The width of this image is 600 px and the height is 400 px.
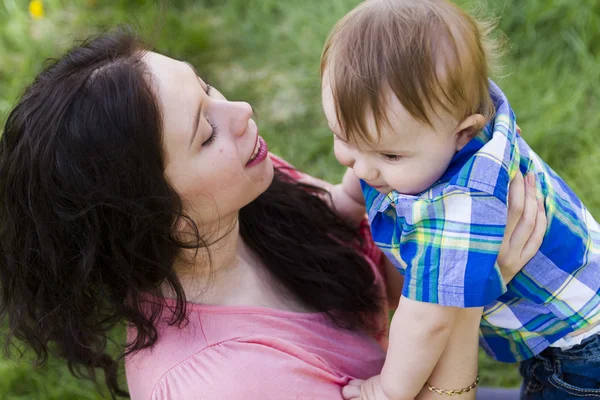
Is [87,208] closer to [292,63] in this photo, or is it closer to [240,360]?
[240,360]

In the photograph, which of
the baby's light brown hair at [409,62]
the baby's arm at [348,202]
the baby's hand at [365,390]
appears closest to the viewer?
the baby's light brown hair at [409,62]

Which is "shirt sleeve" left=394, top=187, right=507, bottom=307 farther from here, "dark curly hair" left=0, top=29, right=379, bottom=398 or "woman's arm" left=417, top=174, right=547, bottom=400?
"dark curly hair" left=0, top=29, right=379, bottom=398

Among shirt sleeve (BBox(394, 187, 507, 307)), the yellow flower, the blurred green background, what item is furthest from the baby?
the yellow flower

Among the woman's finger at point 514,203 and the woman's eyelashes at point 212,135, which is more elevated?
the woman's eyelashes at point 212,135

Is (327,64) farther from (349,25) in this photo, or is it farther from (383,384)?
(383,384)

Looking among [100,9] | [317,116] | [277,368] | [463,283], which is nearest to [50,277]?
[277,368]

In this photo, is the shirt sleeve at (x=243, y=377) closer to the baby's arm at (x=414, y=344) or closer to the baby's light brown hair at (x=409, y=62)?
the baby's arm at (x=414, y=344)

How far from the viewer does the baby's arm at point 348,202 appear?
179 cm

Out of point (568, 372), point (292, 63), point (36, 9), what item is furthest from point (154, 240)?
point (36, 9)

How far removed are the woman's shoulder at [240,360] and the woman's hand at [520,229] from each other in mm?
420

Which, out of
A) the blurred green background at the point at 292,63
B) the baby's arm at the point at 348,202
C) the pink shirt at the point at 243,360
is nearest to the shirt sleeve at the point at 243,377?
the pink shirt at the point at 243,360

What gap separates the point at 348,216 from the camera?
1836mm

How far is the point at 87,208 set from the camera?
4.23 feet

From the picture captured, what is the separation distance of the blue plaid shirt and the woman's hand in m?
0.03
